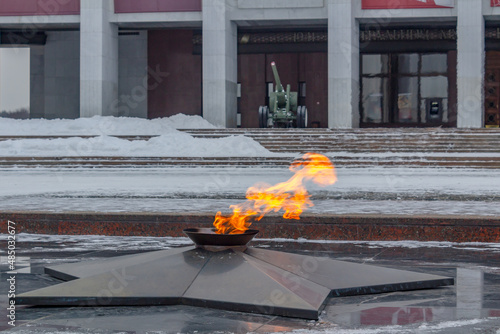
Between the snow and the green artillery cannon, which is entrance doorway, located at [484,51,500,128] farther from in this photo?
the snow

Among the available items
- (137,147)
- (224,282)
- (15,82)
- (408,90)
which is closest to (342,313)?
(224,282)

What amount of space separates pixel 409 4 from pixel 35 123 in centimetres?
1780

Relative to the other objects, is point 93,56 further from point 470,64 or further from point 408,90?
point 408,90

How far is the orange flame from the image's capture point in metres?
6.14

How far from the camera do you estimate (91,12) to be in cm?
3525

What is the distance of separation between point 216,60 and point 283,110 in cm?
440

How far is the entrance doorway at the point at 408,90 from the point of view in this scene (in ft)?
139

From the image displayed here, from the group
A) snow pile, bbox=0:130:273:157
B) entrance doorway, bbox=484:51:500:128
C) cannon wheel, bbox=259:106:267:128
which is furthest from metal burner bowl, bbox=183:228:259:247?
entrance doorway, bbox=484:51:500:128

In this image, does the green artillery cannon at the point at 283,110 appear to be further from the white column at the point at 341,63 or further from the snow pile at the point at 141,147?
the snow pile at the point at 141,147

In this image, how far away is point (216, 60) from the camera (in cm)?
3500

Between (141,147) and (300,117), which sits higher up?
(300,117)

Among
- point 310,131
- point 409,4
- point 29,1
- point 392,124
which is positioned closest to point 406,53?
point 392,124

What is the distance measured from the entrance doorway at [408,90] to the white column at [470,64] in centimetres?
846

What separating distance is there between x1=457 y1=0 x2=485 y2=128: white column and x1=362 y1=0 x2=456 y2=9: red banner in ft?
2.28
